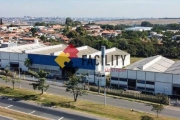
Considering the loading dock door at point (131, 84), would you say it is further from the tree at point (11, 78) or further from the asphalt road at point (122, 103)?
the tree at point (11, 78)

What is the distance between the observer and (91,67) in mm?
38875

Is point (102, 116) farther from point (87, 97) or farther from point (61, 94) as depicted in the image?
point (61, 94)

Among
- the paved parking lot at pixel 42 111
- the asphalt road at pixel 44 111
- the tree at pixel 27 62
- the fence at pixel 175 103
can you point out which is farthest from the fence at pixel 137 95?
the tree at pixel 27 62

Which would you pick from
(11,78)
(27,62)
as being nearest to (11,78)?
(11,78)

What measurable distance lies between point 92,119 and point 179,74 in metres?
14.0

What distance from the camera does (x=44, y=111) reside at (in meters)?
25.4

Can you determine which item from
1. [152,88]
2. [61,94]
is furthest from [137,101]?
[61,94]

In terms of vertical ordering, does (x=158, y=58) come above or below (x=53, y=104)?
above

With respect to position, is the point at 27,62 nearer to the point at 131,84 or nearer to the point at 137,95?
the point at 131,84

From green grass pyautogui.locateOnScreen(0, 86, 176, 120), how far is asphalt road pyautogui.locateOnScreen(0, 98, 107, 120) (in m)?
1.20

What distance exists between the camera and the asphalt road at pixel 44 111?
79.0 feet

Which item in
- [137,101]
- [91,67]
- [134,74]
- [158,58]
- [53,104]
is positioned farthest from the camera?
[158,58]

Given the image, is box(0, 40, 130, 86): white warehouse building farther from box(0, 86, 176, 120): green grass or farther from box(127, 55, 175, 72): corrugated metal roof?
box(0, 86, 176, 120): green grass

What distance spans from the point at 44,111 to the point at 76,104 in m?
3.72
